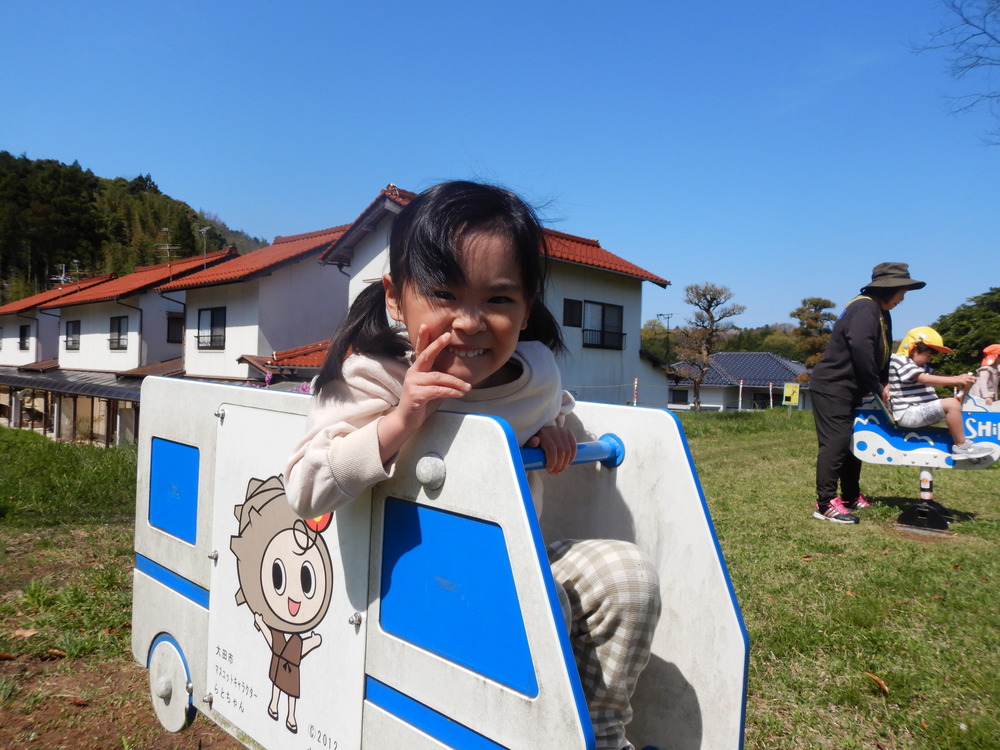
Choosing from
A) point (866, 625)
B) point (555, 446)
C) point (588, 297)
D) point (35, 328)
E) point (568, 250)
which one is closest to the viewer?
point (555, 446)

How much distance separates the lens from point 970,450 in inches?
174

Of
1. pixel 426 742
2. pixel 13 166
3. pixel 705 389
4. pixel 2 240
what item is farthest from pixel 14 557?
pixel 13 166

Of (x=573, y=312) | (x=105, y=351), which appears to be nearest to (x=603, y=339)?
(x=573, y=312)

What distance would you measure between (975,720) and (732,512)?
2936mm

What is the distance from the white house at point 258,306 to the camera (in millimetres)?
19703

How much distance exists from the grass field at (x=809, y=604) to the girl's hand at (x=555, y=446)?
1.23 metres

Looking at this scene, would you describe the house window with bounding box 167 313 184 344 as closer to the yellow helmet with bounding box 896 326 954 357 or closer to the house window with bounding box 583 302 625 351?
the house window with bounding box 583 302 625 351

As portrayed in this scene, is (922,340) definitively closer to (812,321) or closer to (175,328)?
(175,328)

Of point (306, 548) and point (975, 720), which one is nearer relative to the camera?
point (306, 548)

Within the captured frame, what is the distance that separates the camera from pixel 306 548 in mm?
1677

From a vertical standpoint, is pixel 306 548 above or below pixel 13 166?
below

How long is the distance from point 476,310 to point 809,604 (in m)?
2.53

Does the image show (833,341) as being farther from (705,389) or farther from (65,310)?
(705,389)

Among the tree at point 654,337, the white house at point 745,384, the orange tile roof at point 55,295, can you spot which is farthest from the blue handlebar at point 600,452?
the tree at point 654,337
